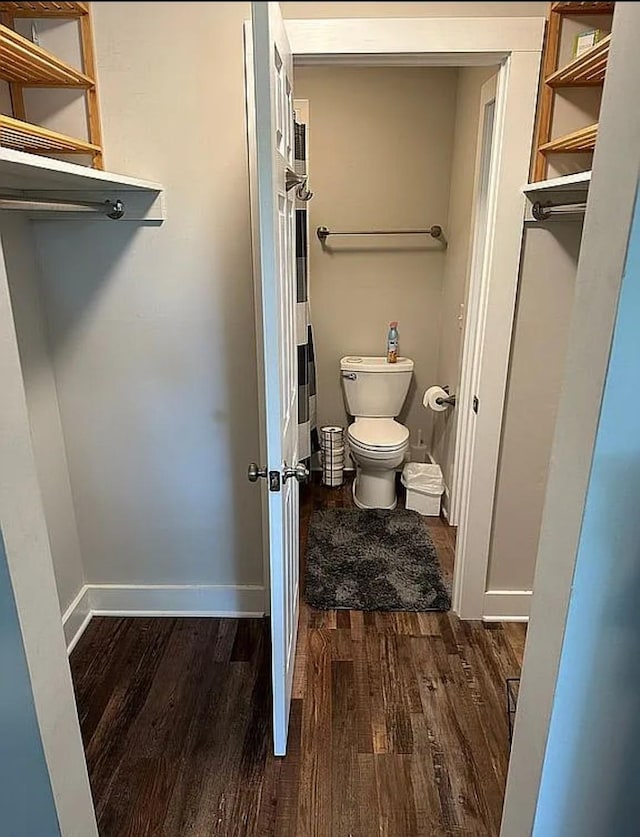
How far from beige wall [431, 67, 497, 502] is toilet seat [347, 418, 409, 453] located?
0.88 feet

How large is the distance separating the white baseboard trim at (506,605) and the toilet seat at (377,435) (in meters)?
0.94

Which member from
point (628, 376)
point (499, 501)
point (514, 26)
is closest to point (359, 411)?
point (499, 501)

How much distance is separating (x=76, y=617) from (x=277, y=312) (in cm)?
159

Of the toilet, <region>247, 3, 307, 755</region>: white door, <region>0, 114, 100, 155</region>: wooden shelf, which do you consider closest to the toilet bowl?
the toilet

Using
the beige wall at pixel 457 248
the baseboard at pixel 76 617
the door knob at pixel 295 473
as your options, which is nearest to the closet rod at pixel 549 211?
the beige wall at pixel 457 248

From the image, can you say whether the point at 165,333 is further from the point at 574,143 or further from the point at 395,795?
the point at 395,795

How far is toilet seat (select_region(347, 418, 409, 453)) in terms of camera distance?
3.04m

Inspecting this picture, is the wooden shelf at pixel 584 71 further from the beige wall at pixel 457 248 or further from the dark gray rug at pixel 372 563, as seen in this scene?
the dark gray rug at pixel 372 563

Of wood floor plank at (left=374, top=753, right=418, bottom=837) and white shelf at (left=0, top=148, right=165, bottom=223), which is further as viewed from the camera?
white shelf at (left=0, top=148, right=165, bottom=223)

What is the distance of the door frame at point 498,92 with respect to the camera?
5.63 ft

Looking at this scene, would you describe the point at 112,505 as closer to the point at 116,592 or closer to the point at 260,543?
the point at 116,592

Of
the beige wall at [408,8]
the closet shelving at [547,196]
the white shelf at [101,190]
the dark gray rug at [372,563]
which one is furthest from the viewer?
the dark gray rug at [372,563]

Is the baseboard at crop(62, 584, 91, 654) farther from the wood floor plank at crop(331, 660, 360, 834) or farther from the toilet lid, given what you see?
the toilet lid

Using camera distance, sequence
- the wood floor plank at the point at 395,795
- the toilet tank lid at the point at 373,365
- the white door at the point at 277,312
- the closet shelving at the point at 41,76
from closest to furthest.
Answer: the white door at the point at 277,312 → the closet shelving at the point at 41,76 → the wood floor plank at the point at 395,795 → the toilet tank lid at the point at 373,365
